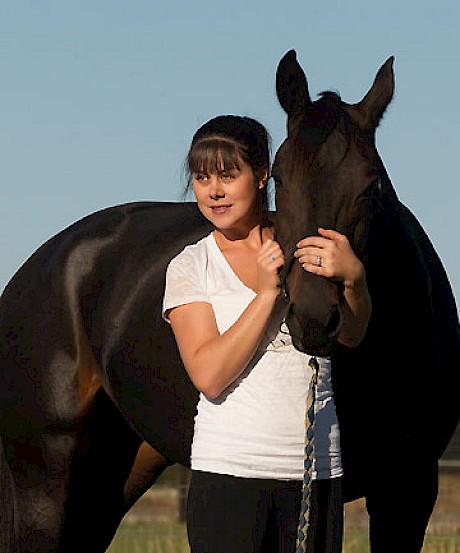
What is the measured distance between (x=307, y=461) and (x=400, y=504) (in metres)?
1.76

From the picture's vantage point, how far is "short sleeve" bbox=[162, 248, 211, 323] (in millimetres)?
3762

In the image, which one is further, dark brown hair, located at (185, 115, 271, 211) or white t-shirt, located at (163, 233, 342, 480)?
dark brown hair, located at (185, 115, 271, 211)

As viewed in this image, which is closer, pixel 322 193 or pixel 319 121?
pixel 322 193

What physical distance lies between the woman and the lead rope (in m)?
0.02

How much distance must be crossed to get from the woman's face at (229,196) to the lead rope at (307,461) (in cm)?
42

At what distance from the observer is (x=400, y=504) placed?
5344mm

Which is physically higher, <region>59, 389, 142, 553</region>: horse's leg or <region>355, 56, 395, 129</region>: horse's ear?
<region>355, 56, 395, 129</region>: horse's ear

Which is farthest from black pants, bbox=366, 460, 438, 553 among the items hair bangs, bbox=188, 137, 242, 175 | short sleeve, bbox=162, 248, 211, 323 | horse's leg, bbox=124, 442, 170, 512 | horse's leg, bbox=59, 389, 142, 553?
hair bangs, bbox=188, 137, 242, 175

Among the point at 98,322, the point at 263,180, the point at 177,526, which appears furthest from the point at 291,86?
the point at 177,526

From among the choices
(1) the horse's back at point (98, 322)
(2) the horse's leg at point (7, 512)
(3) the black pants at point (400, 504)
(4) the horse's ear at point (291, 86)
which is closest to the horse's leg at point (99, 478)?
(1) the horse's back at point (98, 322)

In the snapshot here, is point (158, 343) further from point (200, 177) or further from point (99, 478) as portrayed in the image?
point (200, 177)

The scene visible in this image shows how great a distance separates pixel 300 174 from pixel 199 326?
1.62 ft

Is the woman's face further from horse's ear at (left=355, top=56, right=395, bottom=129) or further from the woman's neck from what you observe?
horse's ear at (left=355, top=56, right=395, bottom=129)

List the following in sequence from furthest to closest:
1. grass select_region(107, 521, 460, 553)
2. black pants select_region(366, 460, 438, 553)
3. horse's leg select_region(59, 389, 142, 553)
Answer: grass select_region(107, 521, 460, 553), horse's leg select_region(59, 389, 142, 553), black pants select_region(366, 460, 438, 553)
